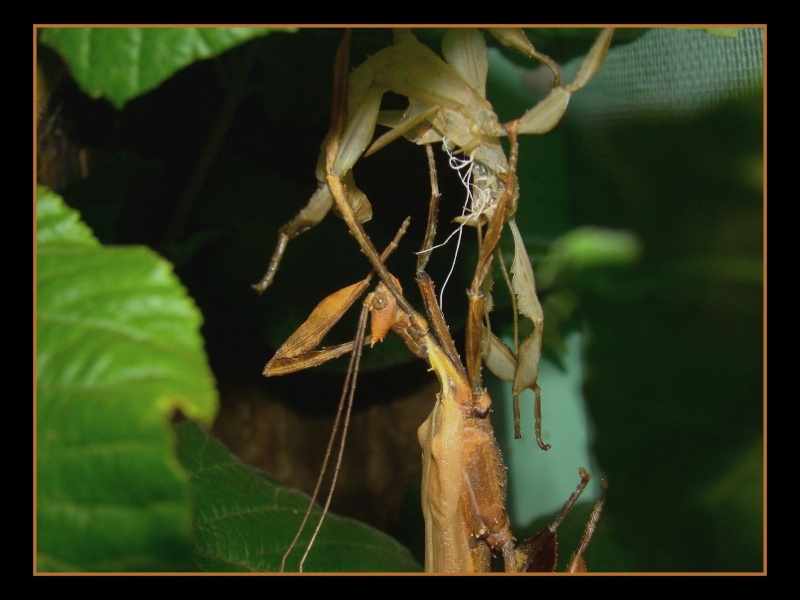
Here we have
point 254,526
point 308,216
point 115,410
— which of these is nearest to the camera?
point 115,410

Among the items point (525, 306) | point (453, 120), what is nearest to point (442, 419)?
point (525, 306)

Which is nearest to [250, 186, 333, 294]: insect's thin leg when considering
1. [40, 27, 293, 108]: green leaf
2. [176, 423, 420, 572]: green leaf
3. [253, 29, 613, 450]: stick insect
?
[253, 29, 613, 450]: stick insect

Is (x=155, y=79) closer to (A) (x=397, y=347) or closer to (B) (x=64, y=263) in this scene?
(B) (x=64, y=263)

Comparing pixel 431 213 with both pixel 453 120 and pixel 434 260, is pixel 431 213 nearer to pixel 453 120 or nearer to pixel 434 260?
pixel 453 120

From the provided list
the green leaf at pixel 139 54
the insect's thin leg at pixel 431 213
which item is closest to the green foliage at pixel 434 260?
the green leaf at pixel 139 54

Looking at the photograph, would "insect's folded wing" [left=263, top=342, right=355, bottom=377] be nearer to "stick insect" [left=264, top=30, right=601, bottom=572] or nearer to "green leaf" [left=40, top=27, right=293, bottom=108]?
"stick insect" [left=264, top=30, right=601, bottom=572]

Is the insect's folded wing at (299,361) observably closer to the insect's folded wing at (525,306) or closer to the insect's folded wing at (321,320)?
the insect's folded wing at (321,320)
